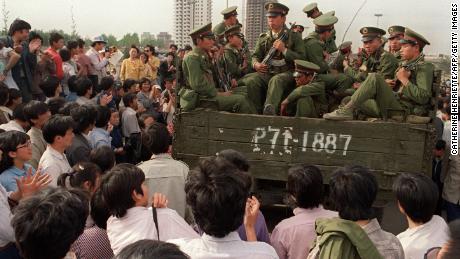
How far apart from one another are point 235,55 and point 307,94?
1.69 metres

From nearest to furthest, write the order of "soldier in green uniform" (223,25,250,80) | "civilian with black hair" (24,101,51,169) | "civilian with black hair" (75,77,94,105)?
"civilian with black hair" (24,101,51,169), "civilian with black hair" (75,77,94,105), "soldier in green uniform" (223,25,250,80)

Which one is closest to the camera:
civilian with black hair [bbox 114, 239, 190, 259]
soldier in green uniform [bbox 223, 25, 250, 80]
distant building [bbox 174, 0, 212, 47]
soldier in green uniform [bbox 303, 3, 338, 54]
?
civilian with black hair [bbox 114, 239, 190, 259]

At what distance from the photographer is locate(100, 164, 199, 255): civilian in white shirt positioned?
2.74 m

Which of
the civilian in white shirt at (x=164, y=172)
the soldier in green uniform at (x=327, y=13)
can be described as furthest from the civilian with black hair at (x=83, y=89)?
the soldier in green uniform at (x=327, y=13)

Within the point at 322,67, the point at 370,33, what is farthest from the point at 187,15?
the point at 370,33

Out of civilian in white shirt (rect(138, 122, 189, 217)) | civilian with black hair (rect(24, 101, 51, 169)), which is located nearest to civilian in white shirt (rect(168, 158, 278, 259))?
civilian in white shirt (rect(138, 122, 189, 217))

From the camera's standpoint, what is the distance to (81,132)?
16.3ft

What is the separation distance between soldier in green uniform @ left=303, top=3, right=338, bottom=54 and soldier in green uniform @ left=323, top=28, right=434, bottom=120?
78.2 inches

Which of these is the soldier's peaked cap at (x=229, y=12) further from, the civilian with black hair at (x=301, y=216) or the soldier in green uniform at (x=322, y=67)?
the civilian with black hair at (x=301, y=216)

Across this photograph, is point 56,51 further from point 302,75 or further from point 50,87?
point 302,75

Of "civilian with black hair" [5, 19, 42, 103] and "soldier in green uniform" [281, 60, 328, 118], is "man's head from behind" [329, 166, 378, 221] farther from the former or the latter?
"civilian with black hair" [5, 19, 42, 103]

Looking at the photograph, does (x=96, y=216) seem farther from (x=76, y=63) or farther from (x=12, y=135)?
(x=76, y=63)

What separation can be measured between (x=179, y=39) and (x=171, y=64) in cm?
1097

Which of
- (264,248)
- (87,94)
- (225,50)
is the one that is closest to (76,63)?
(87,94)
